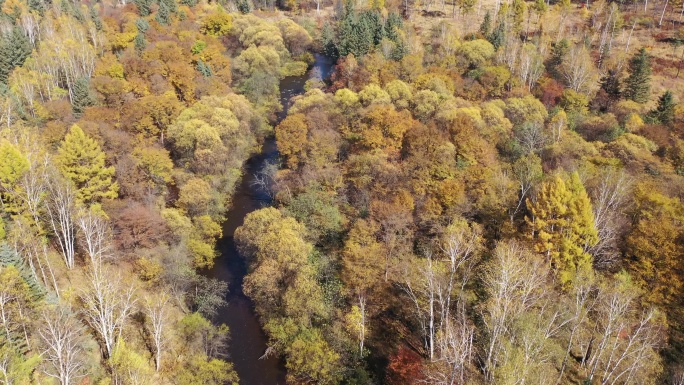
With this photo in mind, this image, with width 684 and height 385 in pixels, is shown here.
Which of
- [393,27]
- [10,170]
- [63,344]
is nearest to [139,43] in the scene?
[393,27]

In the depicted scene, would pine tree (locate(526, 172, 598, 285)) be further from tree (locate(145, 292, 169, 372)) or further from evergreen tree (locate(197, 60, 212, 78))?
A: evergreen tree (locate(197, 60, 212, 78))

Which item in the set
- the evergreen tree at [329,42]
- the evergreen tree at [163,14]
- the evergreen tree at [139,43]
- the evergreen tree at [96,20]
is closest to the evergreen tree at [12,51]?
the evergreen tree at [139,43]

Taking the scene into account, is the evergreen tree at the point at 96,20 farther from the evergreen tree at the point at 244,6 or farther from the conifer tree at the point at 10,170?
the conifer tree at the point at 10,170

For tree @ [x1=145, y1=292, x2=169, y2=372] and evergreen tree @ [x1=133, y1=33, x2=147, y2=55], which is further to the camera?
evergreen tree @ [x1=133, y1=33, x2=147, y2=55]

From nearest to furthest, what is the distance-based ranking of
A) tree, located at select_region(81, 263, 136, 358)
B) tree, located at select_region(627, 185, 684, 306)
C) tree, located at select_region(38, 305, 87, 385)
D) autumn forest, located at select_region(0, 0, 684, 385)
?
A: tree, located at select_region(38, 305, 87, 385), tree, located at select_region(81, 263, 136, 358), autumn forest, located at select_region(0, 0, 684, 385), tree, located at select_region(627, 185, 684, 306)

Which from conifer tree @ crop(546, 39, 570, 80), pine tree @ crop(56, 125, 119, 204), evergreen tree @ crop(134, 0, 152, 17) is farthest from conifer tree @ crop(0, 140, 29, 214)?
conifer tree @ crop(546, 39, 570, 80)

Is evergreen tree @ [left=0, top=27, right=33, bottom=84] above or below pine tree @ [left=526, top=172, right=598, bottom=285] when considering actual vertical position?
above

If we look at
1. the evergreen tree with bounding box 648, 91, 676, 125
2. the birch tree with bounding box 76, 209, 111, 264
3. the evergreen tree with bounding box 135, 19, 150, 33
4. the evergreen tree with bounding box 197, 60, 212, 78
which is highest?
the evergreen tree with bounding box 135, 19, 150, 33
